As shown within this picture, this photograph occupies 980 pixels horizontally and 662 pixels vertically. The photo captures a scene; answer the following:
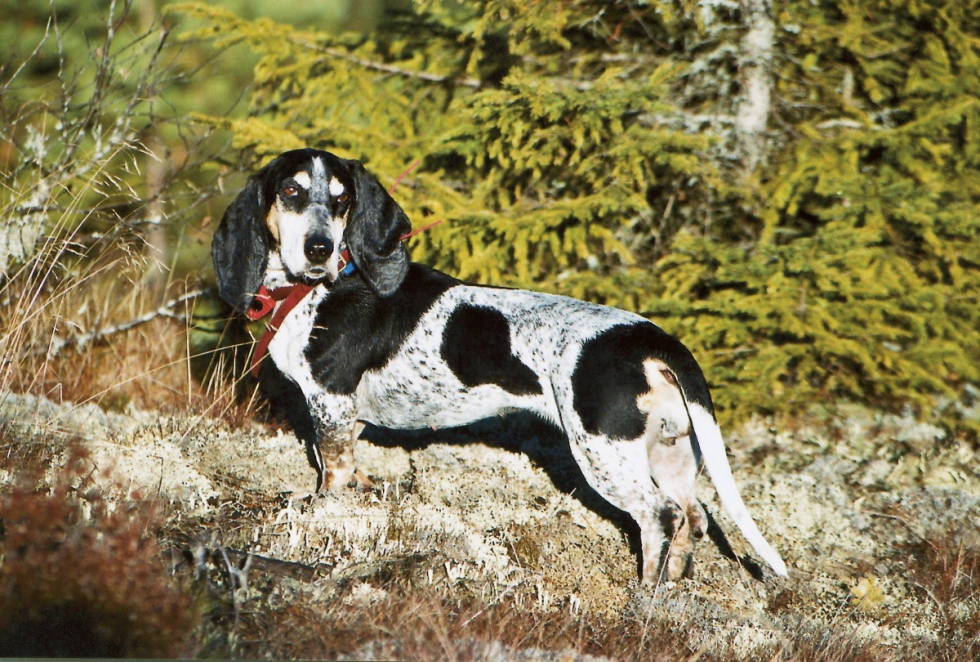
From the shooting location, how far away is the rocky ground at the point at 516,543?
3.08 m

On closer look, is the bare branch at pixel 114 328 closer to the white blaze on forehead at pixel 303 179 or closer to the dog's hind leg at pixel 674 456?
the white blaze on forehead at pixel 303 179

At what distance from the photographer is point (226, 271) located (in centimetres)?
425

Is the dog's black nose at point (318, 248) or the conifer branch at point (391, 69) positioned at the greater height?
the conifer branch at point (391, 69)

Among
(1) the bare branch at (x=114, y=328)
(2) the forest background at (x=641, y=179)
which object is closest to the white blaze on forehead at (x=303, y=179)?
(2) the forest background at (x=641, y=179)

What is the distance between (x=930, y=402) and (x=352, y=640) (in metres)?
4.35

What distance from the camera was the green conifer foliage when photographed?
17.9ft

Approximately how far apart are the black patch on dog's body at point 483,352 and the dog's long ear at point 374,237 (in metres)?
0.38

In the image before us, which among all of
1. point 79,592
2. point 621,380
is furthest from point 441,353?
point 79,592

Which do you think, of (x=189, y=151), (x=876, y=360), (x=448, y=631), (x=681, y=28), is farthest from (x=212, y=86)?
(x=448, y=631)

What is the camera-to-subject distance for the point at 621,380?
376 cm

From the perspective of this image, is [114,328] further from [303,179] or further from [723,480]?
[723,480]

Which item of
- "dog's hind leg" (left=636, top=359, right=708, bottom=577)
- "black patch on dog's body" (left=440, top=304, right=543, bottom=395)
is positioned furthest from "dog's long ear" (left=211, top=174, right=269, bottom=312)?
"dog's hind leg" (left=636, top=359, right=708, bottom=577)

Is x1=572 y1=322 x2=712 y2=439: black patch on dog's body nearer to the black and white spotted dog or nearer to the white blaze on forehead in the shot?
the black and white spotted dog

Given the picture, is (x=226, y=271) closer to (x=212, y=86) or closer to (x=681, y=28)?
(x=681, y=28)
